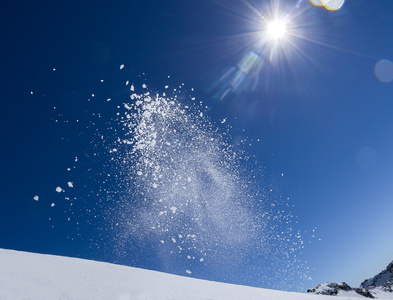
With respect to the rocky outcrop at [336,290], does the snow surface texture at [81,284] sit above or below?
below

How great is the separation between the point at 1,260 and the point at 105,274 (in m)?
2.57

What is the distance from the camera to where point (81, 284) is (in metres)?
5.61

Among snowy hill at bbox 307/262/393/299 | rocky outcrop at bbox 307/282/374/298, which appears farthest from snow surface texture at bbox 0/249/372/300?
rocky outcrop at bbox 307/282/374/298

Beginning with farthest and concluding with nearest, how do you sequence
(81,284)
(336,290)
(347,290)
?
1. (347,290)
2. (336,290)
3. (81,284)

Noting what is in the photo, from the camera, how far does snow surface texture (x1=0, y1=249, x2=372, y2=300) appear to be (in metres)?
4.64

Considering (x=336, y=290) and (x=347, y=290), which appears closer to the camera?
(x=336, y=290)

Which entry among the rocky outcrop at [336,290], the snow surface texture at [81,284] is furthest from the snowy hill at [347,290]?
the snow surface texture at [81,284]

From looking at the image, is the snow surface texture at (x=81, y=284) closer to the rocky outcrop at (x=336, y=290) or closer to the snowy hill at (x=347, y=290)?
the snowy hill at (x=347, y=290)

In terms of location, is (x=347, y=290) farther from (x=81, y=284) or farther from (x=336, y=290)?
(x=81, y=284)

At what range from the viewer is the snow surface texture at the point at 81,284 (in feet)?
15.2

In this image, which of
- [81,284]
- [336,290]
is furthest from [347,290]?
[81,284]

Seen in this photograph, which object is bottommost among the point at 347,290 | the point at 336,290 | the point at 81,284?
the point at 81,284

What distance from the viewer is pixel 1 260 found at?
229 inches

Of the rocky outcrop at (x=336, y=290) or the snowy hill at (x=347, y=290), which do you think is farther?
the snowy hill at (x=347, y=290)
